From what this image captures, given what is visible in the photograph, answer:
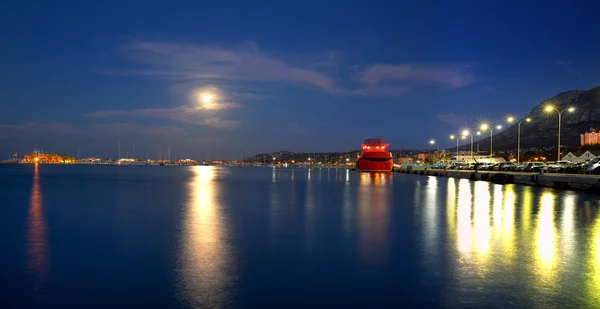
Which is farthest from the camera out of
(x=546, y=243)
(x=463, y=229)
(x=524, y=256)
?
(x=463, y=229)

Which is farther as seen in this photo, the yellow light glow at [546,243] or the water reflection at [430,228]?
the water reflection at [430,228]

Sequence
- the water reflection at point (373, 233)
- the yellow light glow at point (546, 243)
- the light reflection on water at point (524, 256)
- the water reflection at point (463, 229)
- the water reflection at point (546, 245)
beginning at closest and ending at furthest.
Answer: the light reflection on water at point (524, 256) < the water reflection at point (546, 245) < the yellow light glow at point (546, 243) < the water reflection at point (373, 233) < the water reflection at point (463, 229)

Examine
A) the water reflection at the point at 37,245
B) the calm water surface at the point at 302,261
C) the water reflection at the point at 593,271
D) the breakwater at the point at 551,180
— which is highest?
the breakwater at the point at 551,180

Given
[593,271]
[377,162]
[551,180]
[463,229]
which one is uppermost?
[377,162]

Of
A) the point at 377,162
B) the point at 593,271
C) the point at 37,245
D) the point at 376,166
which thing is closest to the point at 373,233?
the point at 593,271

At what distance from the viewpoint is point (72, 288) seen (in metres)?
10.4

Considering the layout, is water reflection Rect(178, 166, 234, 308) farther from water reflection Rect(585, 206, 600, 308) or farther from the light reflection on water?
water reflection Rect(585, 206, 600, 308)

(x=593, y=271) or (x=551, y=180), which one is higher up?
(x=551, y=180)

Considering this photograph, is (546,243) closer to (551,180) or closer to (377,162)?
(551,180)

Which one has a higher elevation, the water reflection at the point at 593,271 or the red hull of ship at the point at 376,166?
the red hull of ship at the point at 376,166

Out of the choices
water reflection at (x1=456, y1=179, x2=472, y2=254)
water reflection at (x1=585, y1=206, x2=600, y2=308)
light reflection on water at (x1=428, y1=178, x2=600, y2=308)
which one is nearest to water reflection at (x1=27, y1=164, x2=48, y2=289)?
light reflection on water at (x1=428, y1=178, x2=600, y2=308)

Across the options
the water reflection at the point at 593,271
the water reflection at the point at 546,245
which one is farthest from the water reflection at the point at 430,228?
the water reflection at the point at 593,271

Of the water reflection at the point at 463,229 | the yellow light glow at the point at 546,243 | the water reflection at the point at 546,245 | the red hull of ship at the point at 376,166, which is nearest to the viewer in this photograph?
the water reflection at the point at 546,245

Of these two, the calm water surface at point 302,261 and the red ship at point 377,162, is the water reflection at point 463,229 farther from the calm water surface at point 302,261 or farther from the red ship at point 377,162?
the red ship at point 377,162
